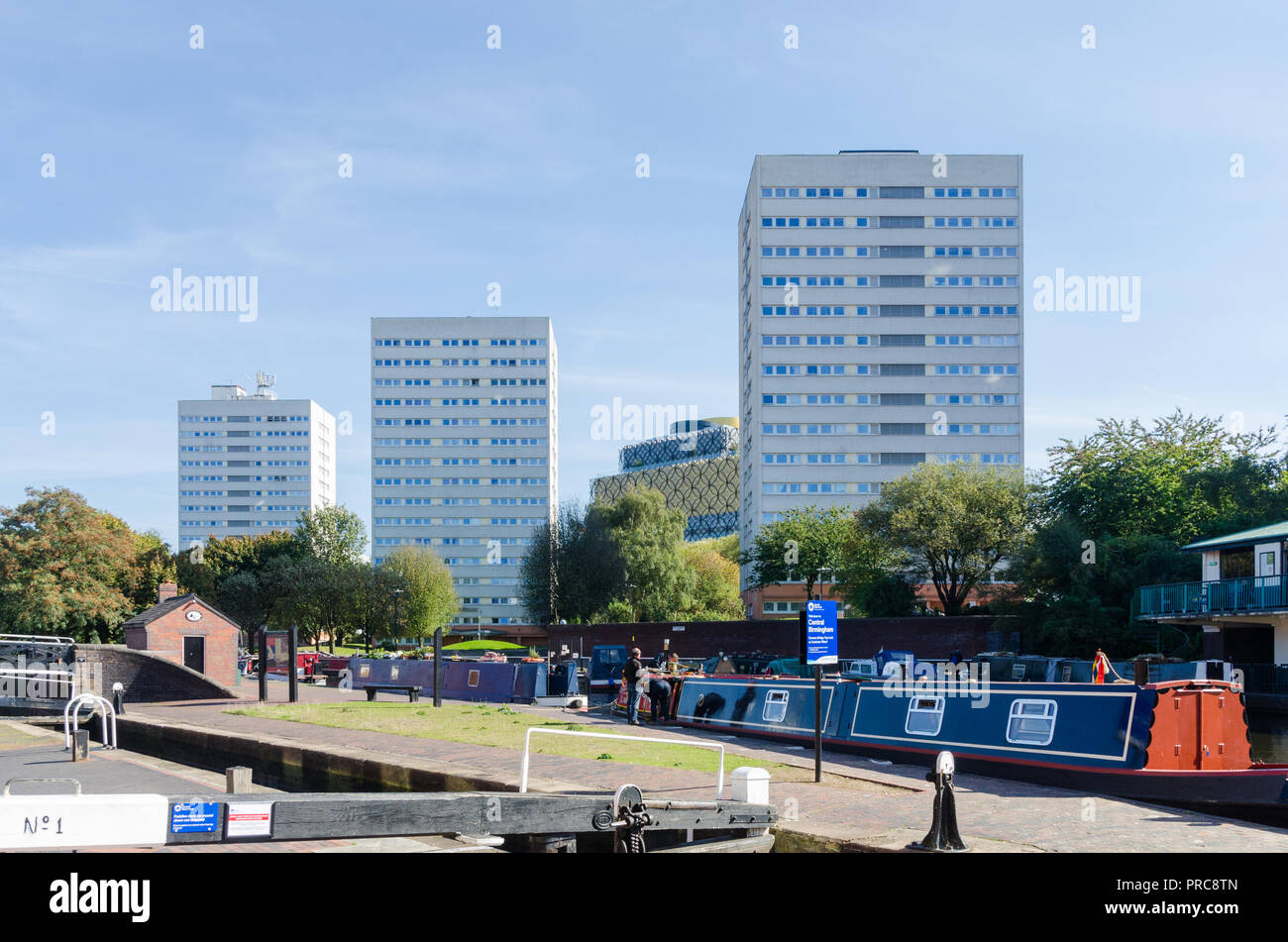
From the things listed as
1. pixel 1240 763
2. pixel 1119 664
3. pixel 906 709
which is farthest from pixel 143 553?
pixel 1240 763

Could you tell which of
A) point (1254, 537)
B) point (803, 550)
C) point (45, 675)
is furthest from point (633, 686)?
point (803, 550)

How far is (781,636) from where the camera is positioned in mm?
56531

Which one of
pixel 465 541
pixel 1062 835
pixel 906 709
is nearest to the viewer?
pixel 1062 835

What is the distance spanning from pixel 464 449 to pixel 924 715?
370 feet

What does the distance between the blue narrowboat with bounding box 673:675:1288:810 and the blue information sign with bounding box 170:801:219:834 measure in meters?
11.6

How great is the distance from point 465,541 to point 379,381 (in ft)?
69.1

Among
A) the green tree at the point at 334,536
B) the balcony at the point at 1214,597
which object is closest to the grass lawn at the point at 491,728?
the balcony at the point at 1214,597

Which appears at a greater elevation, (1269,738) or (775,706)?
(775,706)

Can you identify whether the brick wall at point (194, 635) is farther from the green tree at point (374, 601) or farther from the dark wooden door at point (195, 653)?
the green tree at point (374, 601)

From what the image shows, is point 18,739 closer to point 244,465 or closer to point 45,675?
point 45,675

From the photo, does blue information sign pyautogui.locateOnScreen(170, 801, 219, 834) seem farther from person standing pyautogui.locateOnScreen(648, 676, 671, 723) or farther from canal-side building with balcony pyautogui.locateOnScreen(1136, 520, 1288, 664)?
canal-side building with balcony pyautogui.locateOnScreen(1136, 520, 1288, 664)
